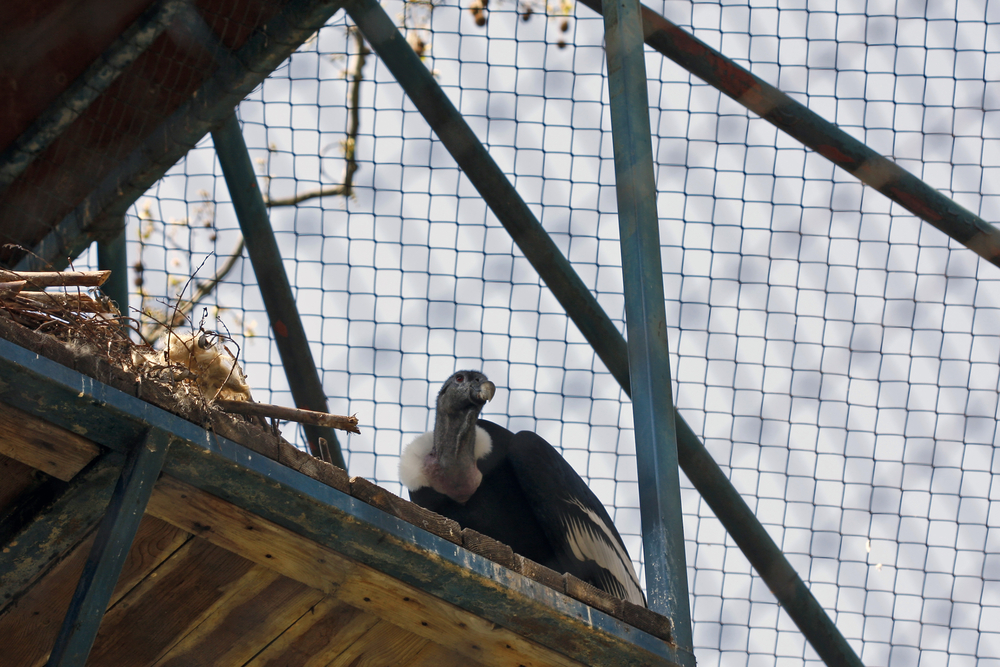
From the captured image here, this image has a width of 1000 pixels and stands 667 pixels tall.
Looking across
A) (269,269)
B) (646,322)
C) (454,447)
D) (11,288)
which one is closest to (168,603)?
(11,288)

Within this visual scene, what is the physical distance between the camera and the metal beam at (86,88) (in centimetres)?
425

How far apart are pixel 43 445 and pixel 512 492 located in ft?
7.78

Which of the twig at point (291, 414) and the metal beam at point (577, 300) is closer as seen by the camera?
the twig at point (291, 414)

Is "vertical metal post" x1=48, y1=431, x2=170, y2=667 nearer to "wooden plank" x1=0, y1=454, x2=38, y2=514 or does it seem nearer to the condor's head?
"wooden plank" x1=0, y1=454, x2=38, y2=514

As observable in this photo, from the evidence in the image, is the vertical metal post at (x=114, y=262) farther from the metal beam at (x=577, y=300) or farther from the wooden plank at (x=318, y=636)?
the wooden plank at (x=318, y=636)

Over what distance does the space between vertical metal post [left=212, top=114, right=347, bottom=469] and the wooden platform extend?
1.80 meters

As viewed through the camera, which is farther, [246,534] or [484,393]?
[484,393]

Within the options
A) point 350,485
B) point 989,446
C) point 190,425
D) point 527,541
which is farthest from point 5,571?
point 989,446

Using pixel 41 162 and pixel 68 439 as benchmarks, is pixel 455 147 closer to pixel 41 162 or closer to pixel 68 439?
pixel 41 162

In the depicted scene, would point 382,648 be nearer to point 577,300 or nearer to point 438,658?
point 438,658

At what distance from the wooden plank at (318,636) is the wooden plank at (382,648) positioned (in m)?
0.02

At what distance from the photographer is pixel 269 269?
14.7ft

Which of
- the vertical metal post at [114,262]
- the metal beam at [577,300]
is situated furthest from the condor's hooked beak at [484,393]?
the vertical metal post at [114,262]

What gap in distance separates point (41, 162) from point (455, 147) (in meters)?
1.62
